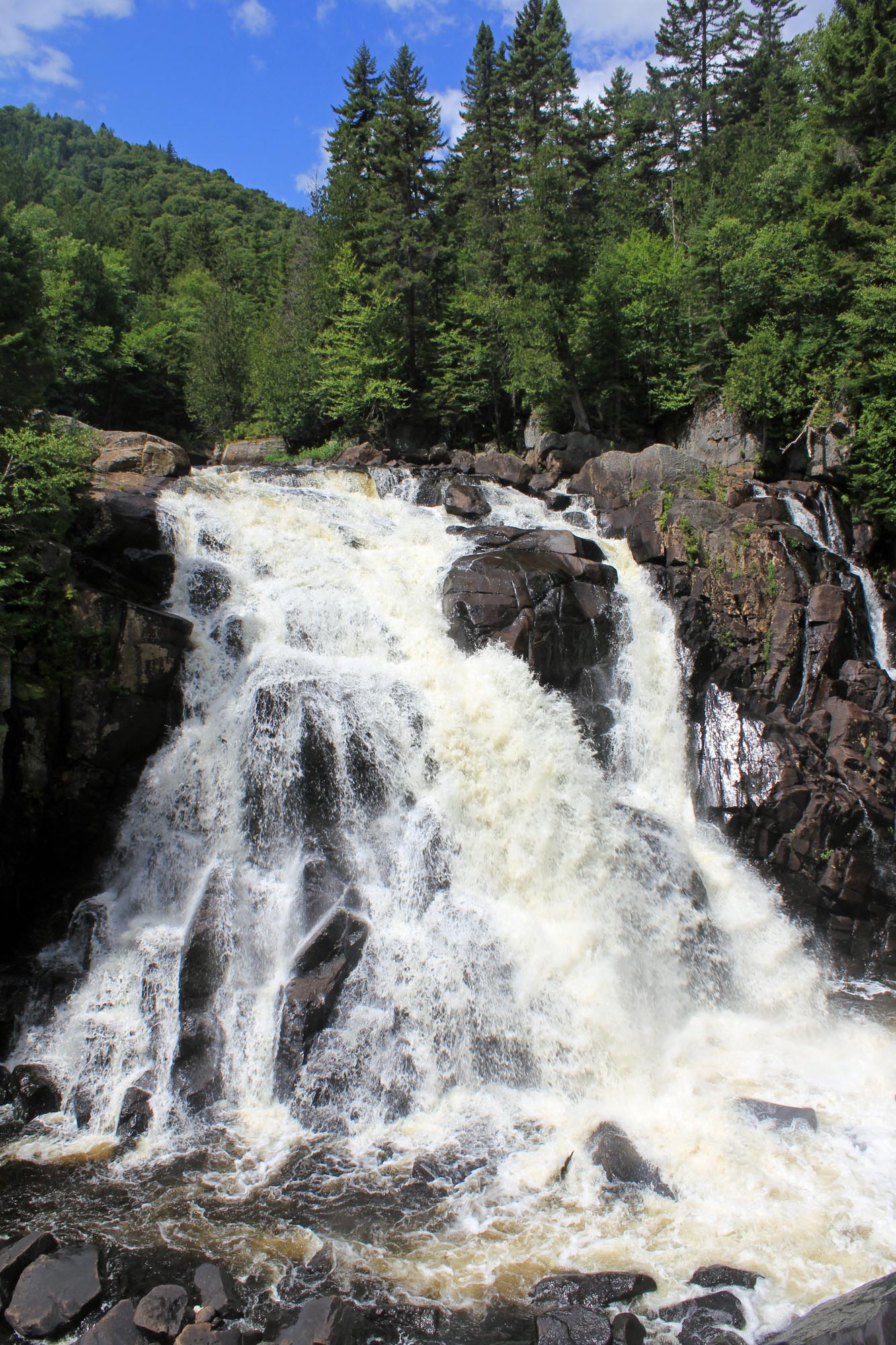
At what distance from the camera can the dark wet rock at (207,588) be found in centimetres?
1548

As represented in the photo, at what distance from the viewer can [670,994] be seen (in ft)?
39.2

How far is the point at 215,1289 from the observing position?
24.1ft

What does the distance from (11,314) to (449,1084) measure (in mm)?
16886

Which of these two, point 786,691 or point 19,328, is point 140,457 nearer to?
point 19,328

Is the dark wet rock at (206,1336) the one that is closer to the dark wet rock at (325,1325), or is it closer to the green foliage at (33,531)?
the dark wet rock at (325,1325)

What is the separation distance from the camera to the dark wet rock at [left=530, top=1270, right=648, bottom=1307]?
737cm

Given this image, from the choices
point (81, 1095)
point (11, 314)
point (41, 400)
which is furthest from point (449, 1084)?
point (11, 314)

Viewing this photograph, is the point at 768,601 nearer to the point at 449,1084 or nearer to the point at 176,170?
the point at 449,1084

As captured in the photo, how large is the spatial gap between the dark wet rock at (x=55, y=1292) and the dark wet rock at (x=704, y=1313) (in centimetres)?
550

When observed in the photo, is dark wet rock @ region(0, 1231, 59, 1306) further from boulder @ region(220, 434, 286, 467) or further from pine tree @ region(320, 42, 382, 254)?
pine tree @ region(320, 42, 382, 254)

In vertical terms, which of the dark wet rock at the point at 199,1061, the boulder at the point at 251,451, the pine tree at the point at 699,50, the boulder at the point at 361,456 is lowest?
the dark wet rock at the point at 199,1061

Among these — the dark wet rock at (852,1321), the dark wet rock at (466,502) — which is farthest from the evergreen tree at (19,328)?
the dark wet rock at (852,1321)

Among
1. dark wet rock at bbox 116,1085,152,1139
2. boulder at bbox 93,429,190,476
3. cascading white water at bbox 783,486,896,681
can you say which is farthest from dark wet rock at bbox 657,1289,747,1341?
boulder at bbox 93,429,190,476

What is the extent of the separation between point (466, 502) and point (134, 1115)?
16.4 m
